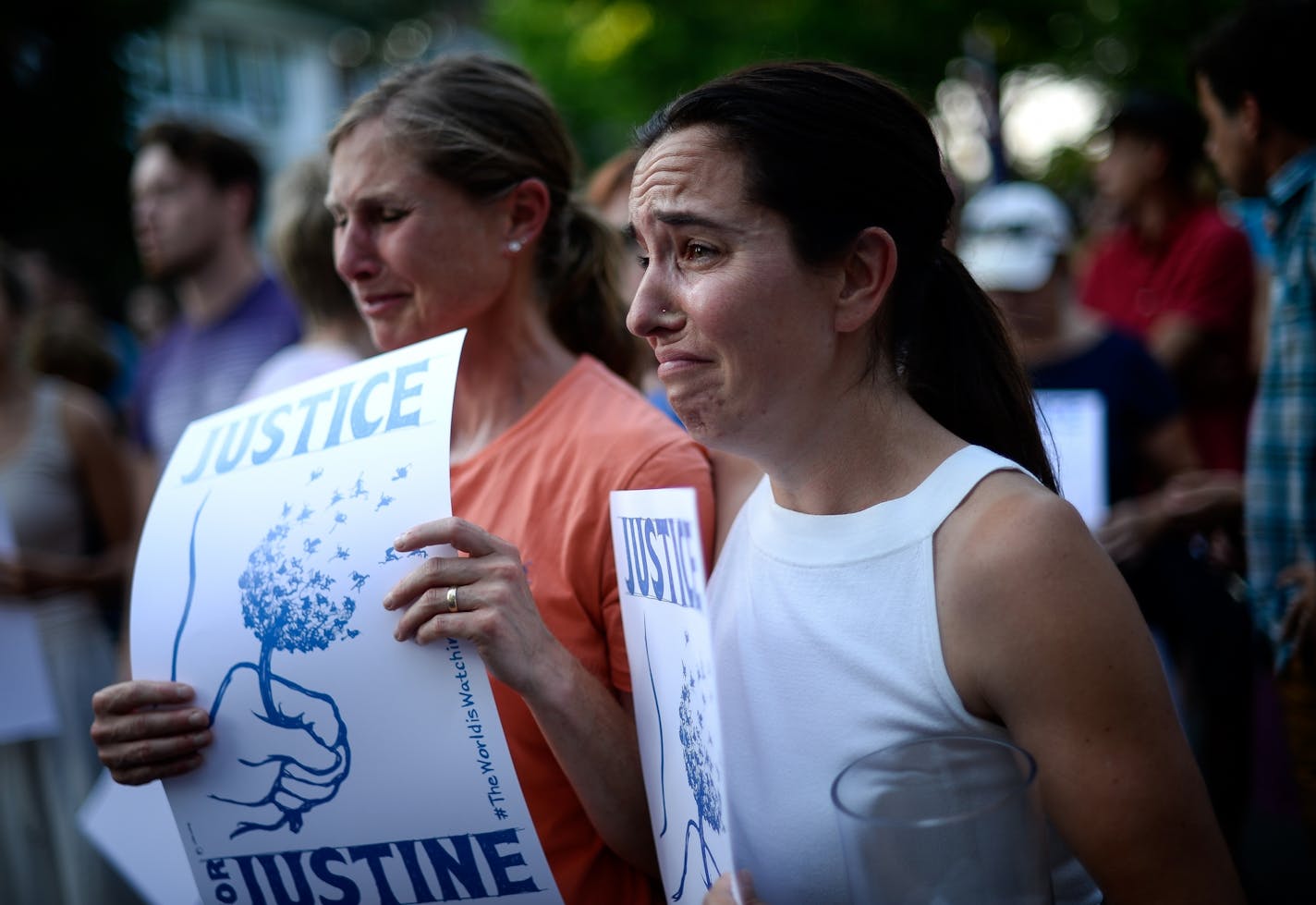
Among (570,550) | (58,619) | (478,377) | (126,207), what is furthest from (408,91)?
(126,207)

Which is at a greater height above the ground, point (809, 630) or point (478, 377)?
point (478, 377)

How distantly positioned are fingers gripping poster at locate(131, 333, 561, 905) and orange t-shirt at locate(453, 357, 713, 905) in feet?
0.47

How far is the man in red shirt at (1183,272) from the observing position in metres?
4.62

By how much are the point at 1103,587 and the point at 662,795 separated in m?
0.65

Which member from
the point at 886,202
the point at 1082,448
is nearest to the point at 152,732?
the point at 886,202

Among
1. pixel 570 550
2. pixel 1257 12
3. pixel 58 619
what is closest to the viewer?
pixel 570 550

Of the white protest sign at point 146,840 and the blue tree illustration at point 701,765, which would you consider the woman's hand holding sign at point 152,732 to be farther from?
the blue tree illustration at point 701,765

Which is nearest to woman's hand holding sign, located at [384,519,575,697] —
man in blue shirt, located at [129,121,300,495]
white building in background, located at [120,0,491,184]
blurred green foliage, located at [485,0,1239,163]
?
man in blue shirt, located at [129,121,300,495]

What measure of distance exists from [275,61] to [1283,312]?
38.1 metres

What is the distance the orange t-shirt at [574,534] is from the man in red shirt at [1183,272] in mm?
3187

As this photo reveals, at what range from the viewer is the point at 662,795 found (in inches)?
65.8

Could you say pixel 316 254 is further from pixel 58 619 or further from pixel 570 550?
pixel 570 550

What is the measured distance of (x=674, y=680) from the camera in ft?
5.16

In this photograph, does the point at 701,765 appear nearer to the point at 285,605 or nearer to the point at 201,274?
the point at 285,605
